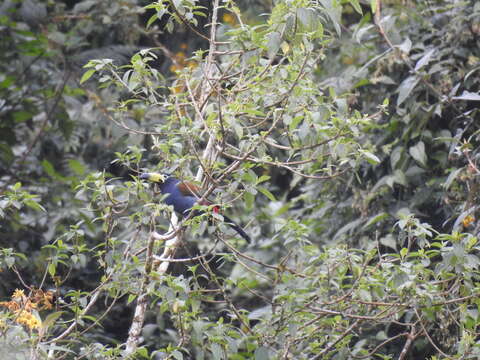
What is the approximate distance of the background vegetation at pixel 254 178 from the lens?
279 centimetres

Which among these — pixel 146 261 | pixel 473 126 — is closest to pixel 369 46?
pixel 473 126

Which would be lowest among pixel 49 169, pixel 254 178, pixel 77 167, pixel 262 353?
pixel 77 167

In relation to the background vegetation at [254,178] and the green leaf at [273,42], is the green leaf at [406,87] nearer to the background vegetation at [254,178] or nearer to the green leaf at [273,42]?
the background vegetation at [254,178]

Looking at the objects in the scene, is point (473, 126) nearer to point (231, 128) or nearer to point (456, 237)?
point (456, 237)

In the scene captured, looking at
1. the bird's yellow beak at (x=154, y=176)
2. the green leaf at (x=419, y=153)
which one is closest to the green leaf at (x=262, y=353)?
the bird's yellow beak at (x=154, y=176)

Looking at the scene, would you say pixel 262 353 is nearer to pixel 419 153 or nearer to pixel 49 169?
pixel 419 153

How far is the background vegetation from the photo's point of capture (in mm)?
2795

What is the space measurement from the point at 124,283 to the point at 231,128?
2.36ft

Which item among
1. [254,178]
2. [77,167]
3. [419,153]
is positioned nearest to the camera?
[254,178]

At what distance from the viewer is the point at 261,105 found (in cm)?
303

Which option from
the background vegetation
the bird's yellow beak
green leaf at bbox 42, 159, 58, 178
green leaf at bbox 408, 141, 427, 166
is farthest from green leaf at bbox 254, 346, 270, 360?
green leaf at bbox 42, 159, 58, 178

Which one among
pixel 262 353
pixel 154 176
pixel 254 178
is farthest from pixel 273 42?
pixel 262 353

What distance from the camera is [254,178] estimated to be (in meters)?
2.87

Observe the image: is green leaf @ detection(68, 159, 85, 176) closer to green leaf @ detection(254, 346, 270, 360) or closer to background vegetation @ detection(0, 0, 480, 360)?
background vegetation @ detection(0, 0, 480, 360)
